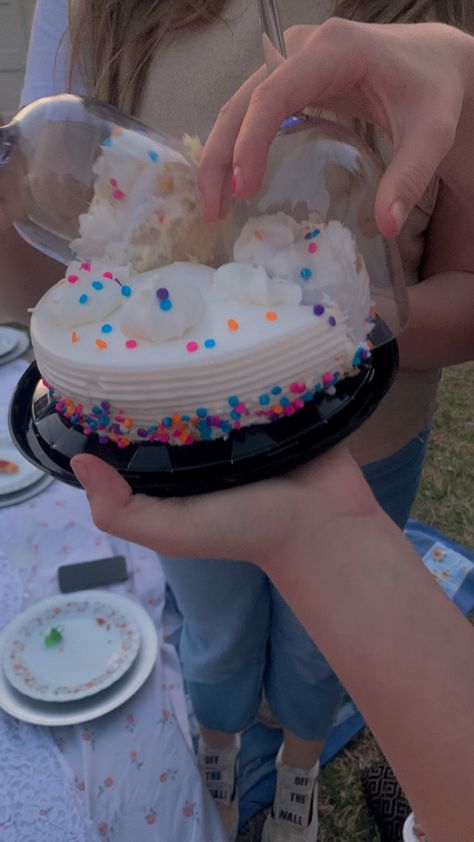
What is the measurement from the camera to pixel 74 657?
1.22 m

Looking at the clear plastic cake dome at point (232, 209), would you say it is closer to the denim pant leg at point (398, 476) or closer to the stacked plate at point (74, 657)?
the denim pant leg at point (398, 476)

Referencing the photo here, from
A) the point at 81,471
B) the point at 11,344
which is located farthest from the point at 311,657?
the point at 11,344

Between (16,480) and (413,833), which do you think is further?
(16,480)

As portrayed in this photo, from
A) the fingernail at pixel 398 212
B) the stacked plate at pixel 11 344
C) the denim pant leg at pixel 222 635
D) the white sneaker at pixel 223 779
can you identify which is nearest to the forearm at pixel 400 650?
the fingernail at pixel 398 212

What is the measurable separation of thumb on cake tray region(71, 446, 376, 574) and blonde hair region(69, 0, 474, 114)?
0.67 m

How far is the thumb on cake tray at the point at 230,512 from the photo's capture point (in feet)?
2.32

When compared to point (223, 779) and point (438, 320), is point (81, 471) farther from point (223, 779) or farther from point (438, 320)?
point (223, 779)

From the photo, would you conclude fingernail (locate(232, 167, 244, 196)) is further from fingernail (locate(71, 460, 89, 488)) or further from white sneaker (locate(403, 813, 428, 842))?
white sneaker (locate(403, 813, 428, 842))

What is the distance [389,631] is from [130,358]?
1.21ft

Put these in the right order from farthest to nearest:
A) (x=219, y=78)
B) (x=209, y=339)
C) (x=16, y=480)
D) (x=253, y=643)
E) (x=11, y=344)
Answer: (x=11, y=344), (x=16, y=480), (x=253, y=643), (x=219, y=78), (x=209, y=339)

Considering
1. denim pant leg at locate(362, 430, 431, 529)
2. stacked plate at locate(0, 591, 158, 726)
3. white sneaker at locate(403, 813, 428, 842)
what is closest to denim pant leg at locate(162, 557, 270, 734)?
stacked plate at locate(0, 591, 158, 726)

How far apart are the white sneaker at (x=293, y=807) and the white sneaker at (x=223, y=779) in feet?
0.28

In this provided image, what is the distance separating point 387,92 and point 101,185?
0.41 m

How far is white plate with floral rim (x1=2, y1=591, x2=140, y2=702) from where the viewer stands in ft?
3.83
